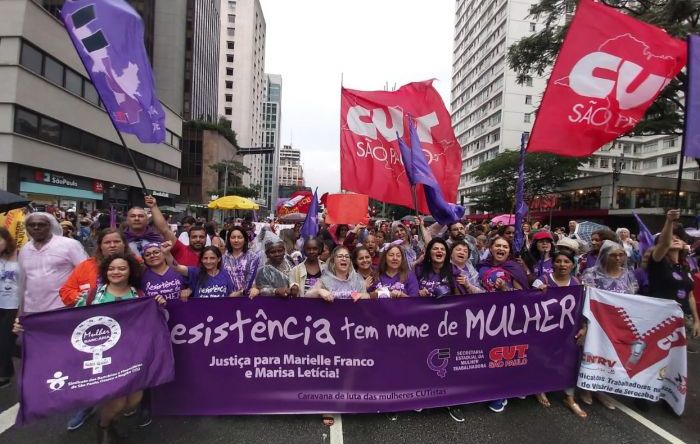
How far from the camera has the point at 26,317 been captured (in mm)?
2680

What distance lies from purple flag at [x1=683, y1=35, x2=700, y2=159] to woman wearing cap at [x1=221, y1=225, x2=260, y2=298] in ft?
15.2

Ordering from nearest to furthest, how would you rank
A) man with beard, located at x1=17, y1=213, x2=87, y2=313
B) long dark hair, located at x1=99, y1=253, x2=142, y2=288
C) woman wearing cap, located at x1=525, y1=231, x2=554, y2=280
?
long dark hair, located at x1=99, y1=253, x2=142, y2=288 → man with beard, located at x1=17, y1=213, x2=87, y2=313 → woman wearing cap, located at x1=525, y1=231, x2=554, y2=280

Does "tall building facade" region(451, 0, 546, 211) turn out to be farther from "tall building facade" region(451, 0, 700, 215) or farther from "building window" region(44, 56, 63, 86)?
"building window" region(44, 56, 63, 86)

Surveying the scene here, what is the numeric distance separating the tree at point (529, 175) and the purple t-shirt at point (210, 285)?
36298 mm

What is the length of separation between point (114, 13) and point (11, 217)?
3.85m

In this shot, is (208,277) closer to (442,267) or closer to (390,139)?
(442,267)

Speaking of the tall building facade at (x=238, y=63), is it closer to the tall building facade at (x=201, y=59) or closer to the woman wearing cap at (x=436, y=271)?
the tall building facade at (x=201, y=59)

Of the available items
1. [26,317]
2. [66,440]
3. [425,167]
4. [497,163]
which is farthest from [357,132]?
[497,163]

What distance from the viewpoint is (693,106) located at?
12.7 ft

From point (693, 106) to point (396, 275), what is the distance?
342 cm

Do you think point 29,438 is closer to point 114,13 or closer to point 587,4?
point 114,13

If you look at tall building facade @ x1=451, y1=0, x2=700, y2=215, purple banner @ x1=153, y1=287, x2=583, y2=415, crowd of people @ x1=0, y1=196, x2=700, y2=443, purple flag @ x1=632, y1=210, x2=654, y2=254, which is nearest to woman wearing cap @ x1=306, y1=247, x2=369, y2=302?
crowd of people @ x1=0, y1=196, x2=700, y2=443

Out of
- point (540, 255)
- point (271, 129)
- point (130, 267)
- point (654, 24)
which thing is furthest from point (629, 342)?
point (271, 129)

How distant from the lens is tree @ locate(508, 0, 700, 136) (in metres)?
13.4
